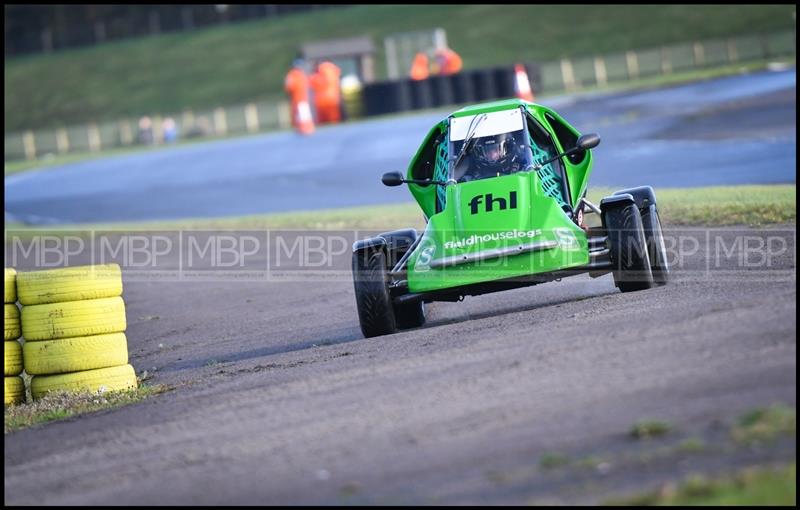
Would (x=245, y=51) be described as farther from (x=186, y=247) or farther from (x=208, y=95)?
(x=186, y=247)

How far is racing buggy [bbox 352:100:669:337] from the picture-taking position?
946cm

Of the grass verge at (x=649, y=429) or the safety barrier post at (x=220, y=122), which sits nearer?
the grass verge at (x=649, y=429)

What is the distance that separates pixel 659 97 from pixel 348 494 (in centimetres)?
2834

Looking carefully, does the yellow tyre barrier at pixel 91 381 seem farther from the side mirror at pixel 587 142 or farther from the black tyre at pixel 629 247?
the side mirror at pixel 587 142

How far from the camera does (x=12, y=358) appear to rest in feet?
31.4

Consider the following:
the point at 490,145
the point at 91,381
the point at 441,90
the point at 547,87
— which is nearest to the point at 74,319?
the point at 91,381

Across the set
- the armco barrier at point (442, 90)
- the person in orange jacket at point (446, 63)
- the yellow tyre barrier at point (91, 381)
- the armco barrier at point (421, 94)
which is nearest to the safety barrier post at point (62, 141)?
the person in orange jacket at point (446, 63)

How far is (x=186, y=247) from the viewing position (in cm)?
1931

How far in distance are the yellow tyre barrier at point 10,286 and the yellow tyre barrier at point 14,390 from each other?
1.92 ft

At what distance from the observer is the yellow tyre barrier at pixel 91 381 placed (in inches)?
369

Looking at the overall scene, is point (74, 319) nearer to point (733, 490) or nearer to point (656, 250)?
point (656, 250)

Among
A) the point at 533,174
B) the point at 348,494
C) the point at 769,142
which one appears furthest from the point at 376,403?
the point at 769,142

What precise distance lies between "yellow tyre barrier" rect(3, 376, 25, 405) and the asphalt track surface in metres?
11.6

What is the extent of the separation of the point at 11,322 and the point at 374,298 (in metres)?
2.69
